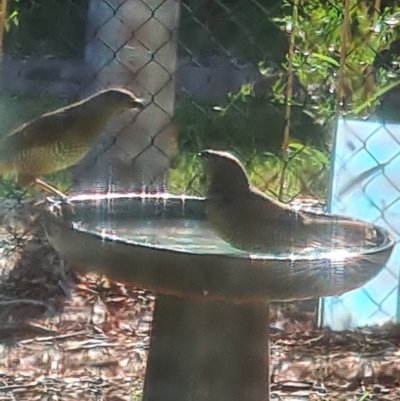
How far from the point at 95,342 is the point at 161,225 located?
250 mm

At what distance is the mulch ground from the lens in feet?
2.95

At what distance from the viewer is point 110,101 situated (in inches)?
35.3

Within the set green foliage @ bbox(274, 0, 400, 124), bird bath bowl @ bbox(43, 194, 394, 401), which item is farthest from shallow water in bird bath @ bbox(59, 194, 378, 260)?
green foliage @ bbox(274, 0, 400, 124)

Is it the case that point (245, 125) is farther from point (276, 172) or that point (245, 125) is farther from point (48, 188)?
point (48, 188)

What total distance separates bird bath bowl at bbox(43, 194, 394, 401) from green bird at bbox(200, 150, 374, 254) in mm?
11

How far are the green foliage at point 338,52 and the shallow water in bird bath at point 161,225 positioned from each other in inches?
9.0

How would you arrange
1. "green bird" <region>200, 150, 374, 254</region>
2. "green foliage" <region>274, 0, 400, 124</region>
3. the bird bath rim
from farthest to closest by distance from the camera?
"green foliage" <region>274, 0, 400, 124</region>, "green bird" <region>200, 150, 374, 254</region>, the bird bath rim

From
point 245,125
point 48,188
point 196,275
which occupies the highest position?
point 245,125

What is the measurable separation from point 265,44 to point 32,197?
30 cm

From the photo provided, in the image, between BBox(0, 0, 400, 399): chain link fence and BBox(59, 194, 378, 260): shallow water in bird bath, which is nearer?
BBox(59, 194, 378, 260): shallow water in bird bath

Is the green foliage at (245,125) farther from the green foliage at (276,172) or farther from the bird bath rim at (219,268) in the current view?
the bird bath rim at (219,268)

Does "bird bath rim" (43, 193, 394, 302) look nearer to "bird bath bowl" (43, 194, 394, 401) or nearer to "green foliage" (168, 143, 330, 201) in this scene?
"bird bath bowl" (43, 194, 394, 401)

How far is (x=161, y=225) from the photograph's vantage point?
757 mm

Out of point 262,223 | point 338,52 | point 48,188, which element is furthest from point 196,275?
point 338,52
